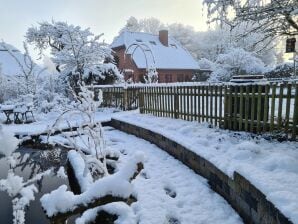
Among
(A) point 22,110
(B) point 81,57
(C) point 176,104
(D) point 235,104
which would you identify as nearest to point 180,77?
(B) point 81,57

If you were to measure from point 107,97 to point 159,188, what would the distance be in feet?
33.4

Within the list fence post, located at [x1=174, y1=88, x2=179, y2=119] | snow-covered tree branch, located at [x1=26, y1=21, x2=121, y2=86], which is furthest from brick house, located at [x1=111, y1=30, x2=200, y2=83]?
fence post, located at [x1=174, y1=88, x2=179, y2=119]

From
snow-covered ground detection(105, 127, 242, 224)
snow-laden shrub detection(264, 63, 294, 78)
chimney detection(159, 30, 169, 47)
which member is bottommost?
snow-covered ground detection(105, 127, 242, 224)

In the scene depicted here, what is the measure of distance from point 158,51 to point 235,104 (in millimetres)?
27793

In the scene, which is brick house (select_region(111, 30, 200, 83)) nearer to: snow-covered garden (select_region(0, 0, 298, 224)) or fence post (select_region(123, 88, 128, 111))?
fence post (select_region(123, 88, 128, 111))

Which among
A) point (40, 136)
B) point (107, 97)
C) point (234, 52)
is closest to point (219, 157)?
point (40, 136)

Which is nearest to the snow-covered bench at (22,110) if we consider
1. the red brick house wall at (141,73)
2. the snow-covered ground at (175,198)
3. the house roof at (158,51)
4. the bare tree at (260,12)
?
the snow-covered ground at (175,198)

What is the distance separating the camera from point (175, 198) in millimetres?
4281

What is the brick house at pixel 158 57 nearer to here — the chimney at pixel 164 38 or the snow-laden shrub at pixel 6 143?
the chimney at pixel 164 38

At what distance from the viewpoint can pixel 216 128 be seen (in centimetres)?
675

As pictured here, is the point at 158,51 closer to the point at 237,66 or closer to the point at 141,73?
the point at 141,73

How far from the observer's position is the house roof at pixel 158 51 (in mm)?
31266

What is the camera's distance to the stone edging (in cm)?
290

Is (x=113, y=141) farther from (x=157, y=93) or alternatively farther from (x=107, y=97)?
(x=107, y=97)
